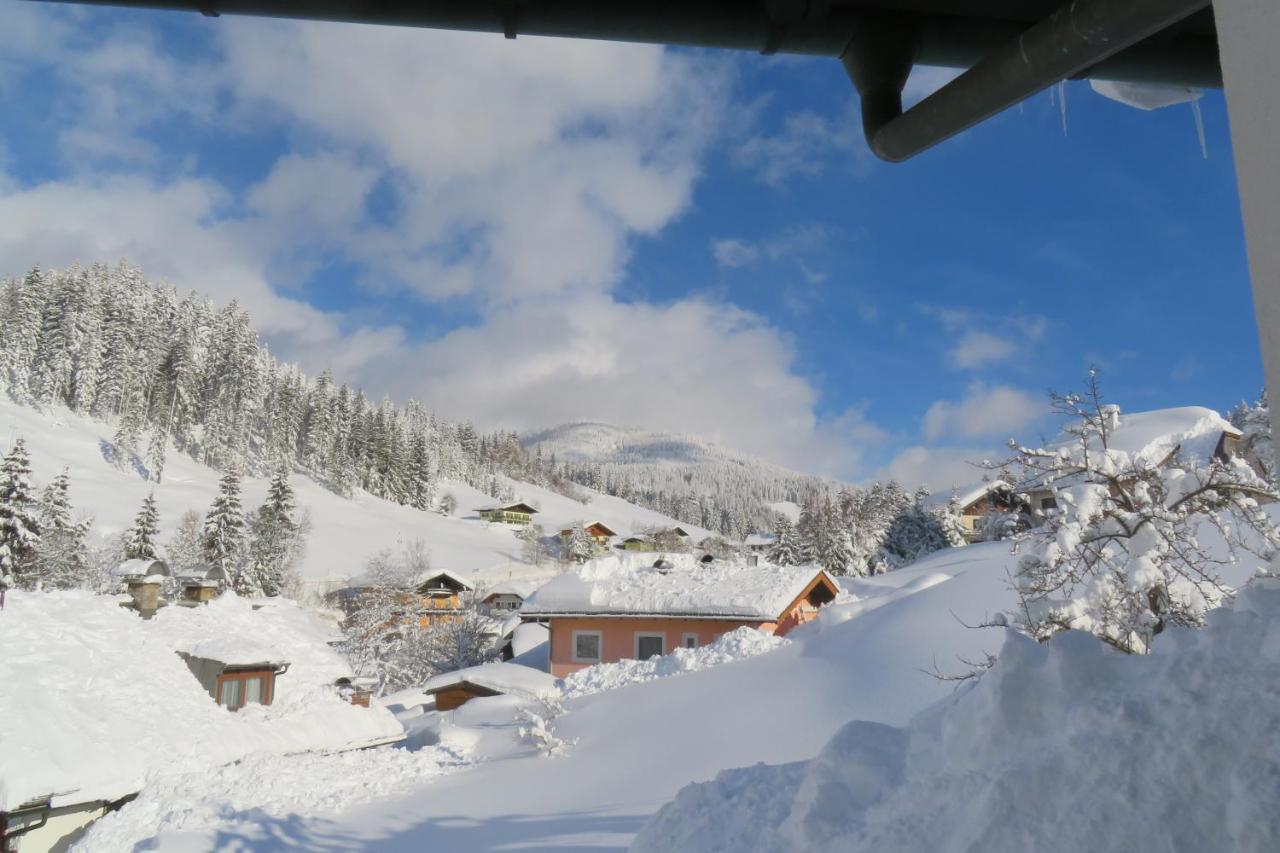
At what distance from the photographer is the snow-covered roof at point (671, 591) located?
96.3ft

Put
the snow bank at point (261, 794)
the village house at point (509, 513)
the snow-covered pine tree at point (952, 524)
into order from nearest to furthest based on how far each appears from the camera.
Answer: the snow bank at point (261, 794) < the snow-covered pine tree at point (952, 524) < the village house at point (509, 513)

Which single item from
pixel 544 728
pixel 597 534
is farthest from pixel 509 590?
pixel 544 728

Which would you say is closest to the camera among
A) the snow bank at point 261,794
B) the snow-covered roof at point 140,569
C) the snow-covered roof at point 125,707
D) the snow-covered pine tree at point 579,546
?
the snow bank at point 261,794

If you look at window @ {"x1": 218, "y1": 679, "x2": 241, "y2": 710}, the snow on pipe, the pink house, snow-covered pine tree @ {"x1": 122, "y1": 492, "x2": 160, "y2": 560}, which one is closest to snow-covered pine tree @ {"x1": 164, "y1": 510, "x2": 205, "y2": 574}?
snow-covered pine tree @ {"x1": 122, "y1": 492, "x2": 160, "y2": 560}

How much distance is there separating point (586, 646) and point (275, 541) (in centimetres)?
4371

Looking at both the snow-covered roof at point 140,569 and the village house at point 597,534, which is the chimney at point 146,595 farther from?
the village house at point 597,534

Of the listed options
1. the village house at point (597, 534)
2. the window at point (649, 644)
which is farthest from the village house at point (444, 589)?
the window at point (649, 644)

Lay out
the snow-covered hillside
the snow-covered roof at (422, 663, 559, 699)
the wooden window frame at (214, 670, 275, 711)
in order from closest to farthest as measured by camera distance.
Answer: the wooden window frame at (214, 670, 275, 711), the snow-covered roof at (422, 663, 559, 699), the snow-covered hillside

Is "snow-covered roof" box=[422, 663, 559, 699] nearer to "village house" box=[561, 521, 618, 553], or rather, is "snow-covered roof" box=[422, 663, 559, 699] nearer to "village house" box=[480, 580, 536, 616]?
"village house" box=[480, 580, 536, 616]

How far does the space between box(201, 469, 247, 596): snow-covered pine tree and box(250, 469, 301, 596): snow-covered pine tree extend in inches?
32.4

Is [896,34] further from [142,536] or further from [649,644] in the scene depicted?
[142,536]

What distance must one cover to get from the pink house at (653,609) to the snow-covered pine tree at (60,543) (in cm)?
3493

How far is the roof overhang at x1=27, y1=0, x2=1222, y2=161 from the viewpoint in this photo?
3.31 metres

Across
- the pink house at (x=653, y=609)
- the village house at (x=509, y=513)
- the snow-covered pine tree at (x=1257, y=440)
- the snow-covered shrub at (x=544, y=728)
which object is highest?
the village house at (x=509, y=513)
